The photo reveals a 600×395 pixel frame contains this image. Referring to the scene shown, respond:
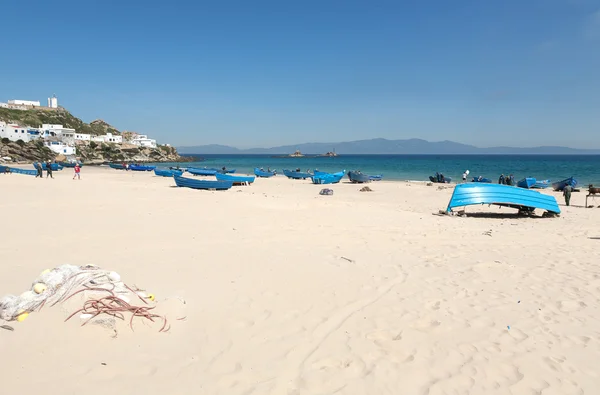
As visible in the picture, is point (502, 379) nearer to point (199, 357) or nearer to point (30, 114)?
point (199, 357)

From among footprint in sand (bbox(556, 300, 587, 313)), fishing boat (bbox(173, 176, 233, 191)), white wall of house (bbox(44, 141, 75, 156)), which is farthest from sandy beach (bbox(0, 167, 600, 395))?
white wall of house (bbox(44, 141, 75, 156))

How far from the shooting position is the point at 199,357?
13.2 feet

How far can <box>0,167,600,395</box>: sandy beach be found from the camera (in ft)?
12.1

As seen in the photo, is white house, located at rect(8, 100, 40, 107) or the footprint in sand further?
white house, located at rect(8, 100, 40, 107)

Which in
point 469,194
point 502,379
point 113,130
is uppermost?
point 113,130

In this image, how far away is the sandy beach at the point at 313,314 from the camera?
3688mm

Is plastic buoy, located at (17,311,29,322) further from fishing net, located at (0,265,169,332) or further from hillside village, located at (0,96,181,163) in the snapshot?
hillside village, located at (0,96,181,163)

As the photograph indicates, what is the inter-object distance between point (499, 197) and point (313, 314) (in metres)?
13.1

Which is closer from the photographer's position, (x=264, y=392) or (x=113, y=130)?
(x=264, y=392)

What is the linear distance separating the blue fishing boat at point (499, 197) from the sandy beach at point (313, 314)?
4.06 metres

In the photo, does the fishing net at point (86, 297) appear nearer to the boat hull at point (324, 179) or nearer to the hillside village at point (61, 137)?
the boat hull at point (324, 179)

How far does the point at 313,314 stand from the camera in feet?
17.4

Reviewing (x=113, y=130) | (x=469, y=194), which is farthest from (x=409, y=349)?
(x=113, y=130)

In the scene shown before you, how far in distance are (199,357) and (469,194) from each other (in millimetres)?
14473
